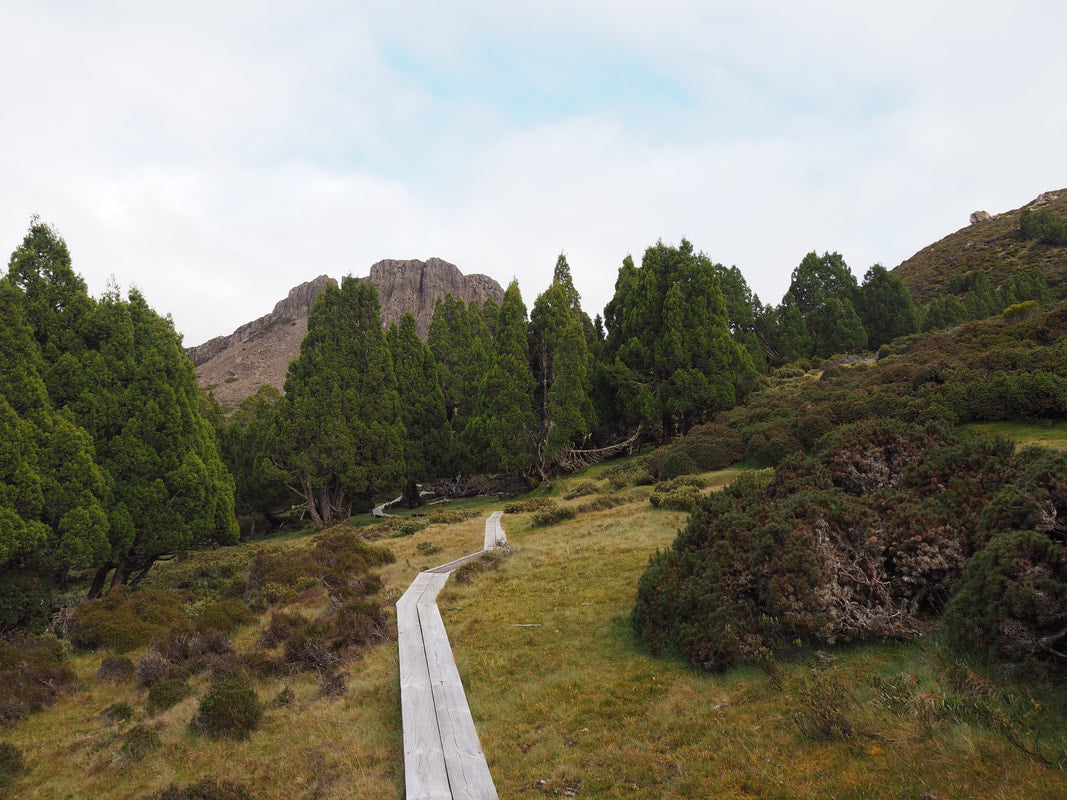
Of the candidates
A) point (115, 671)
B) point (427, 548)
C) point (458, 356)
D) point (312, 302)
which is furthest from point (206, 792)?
point (312, 302)

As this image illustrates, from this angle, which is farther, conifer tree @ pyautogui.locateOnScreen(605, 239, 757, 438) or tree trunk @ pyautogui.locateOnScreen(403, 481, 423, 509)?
tree trunk @ pyautogui.locateOnScreen(403, 481, 423, 509)

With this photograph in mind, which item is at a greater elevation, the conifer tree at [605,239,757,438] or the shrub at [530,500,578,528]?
the conifer tree at [605,239,757,438]

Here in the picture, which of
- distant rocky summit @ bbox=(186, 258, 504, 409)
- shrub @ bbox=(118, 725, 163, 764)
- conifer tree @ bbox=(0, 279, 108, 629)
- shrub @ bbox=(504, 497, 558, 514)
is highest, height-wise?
distant rocky summit @ bbox=(186, 258, 504, 409)

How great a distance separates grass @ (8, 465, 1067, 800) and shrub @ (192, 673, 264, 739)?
0.16 meters

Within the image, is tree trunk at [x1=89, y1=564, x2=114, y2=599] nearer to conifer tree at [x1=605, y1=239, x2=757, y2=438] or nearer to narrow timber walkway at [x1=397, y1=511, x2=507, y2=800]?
narrow timber walkway at [x1=397, y1=511, x2=507, y2=800]

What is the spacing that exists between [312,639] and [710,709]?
22.4ft

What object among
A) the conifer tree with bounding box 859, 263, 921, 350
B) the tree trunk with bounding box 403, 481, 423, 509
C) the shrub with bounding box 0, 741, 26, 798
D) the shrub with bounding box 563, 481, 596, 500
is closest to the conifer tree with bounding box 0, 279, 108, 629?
the shrub with bounding box 0, 741, 26, 798

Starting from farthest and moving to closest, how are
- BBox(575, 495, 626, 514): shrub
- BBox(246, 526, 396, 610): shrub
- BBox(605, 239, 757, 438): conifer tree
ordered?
BBox(605, 239, 757, 438): conifer tree → BBox(575, 495, 626, 514): shrub → BBox(246, 526, 396, 610): shrub

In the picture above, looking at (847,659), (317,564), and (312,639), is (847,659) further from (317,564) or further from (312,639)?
(317,564)

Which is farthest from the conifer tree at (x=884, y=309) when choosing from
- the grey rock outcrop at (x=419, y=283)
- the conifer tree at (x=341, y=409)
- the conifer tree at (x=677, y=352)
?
the grey rock outcrop at (x=419, y=283)

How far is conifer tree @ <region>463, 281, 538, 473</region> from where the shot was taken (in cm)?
2906

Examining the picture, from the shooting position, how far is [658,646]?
7.05m

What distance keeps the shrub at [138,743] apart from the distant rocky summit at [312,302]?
101 meters

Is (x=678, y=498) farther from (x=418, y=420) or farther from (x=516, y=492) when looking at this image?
(x=418, y=420)
